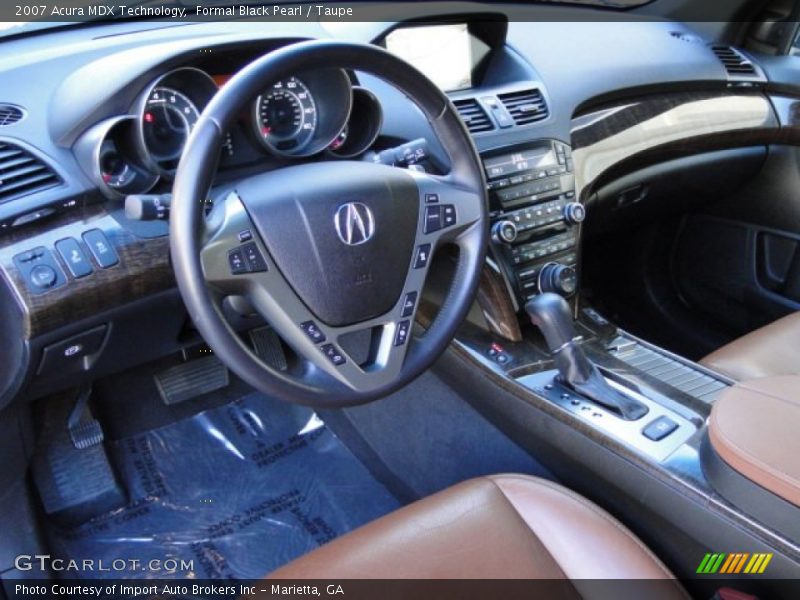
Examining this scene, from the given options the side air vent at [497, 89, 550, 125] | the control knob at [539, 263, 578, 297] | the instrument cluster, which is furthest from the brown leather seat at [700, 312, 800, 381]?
the instrument cluster

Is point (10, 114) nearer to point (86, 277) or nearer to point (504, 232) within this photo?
point (86, 277)

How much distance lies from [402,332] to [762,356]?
2.99 ft

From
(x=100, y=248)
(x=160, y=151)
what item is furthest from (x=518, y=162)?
(x=100, y=248)

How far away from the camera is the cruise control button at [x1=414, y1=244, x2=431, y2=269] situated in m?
1.13

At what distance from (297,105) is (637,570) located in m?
0.89

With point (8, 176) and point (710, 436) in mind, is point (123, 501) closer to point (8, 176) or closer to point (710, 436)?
point (8, 176)

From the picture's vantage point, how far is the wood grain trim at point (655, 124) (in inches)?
73.0

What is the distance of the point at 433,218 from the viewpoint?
1.15 m

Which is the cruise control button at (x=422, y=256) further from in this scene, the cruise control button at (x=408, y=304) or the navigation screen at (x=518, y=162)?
the navigation screen at (x=518, y=162)

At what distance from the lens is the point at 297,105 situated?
1.30m

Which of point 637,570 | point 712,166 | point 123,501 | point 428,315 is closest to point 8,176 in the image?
point 428,315

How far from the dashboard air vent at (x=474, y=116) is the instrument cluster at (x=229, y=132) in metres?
0.35

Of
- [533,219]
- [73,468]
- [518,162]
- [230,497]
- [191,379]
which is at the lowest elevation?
[230,497]

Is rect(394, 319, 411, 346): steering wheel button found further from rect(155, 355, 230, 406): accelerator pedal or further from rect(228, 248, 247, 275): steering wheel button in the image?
rect(155, 355, 230, 406): accelerator pedal
